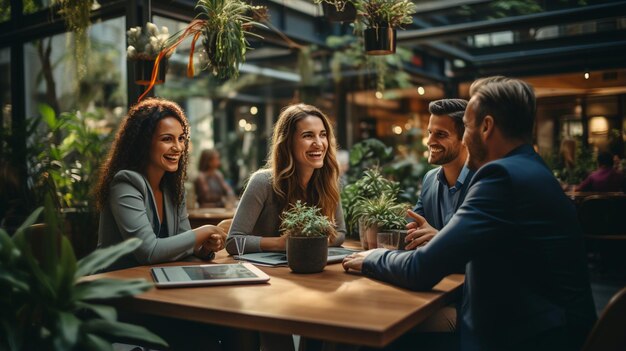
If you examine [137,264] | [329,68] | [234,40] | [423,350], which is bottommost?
[423,350]

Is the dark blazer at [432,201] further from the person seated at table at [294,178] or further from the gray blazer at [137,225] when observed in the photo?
the gray blazer at [137,225]

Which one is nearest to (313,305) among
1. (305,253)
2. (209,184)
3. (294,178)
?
(305,253)

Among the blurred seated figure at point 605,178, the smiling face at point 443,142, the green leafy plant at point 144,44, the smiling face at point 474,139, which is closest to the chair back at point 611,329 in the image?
the smiling face at point 474,139

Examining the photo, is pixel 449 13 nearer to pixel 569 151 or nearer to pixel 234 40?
pixel 569 151

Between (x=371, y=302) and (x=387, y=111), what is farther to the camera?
(x=387, y=111)

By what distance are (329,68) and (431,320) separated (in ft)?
23.9

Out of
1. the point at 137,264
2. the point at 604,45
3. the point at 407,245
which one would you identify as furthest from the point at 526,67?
the point at 137,264

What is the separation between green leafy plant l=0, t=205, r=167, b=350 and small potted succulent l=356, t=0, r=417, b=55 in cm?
246

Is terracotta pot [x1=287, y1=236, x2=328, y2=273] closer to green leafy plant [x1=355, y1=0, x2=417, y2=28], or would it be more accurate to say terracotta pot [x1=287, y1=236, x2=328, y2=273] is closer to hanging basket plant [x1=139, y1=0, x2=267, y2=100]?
hanging basket plant [x1=139, y1=0, x2=267, y2=100]

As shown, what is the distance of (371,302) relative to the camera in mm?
1612

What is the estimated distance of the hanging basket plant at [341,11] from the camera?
3.83 metres

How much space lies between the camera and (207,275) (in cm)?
196

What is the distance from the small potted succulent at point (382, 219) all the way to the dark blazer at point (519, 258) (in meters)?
0.60

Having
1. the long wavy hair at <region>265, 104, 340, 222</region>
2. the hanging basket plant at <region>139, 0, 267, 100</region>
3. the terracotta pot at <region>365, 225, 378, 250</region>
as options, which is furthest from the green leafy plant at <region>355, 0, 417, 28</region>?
the terracotta pot at <region>365, 225, 378, 250</region>
